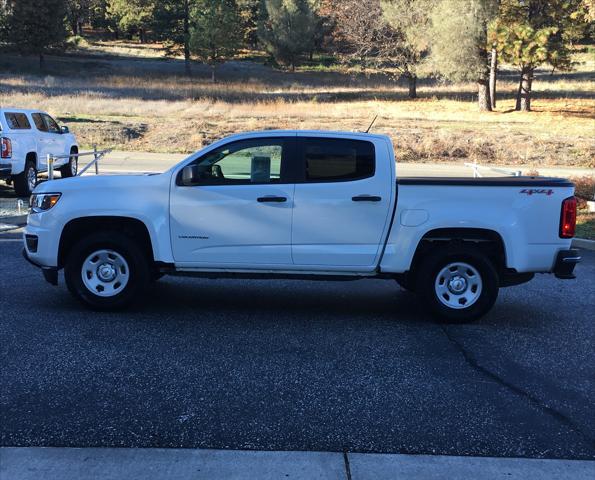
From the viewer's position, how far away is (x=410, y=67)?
5034 centimetres

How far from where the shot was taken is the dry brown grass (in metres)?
25.3

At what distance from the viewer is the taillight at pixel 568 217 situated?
599 centimetres

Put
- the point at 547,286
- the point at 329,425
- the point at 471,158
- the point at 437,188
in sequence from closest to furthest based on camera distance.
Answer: the point at 329,425
the point at 437,188
the point at 547,286
the point at 471,158

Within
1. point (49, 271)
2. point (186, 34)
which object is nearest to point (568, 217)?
point (49, 271)

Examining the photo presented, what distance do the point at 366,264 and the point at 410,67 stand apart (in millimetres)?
47049

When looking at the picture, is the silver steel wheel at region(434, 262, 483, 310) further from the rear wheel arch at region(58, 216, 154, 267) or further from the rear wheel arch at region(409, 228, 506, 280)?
the rear wheel arch at region(58, 216, 154, 267)

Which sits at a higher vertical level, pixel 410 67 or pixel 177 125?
pixel 410 67

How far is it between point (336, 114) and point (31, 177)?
85.2 ft

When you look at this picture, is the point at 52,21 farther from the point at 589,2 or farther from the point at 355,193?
the point at 355,193

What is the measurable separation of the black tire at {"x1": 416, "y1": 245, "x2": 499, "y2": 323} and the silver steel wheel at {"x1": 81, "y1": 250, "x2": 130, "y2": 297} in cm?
294

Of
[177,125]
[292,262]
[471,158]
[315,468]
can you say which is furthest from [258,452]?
[177,125]

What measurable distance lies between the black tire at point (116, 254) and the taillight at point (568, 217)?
13.2 feet

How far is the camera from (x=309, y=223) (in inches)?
241

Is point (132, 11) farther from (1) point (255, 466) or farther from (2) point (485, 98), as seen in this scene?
(1) point (255, 466)
